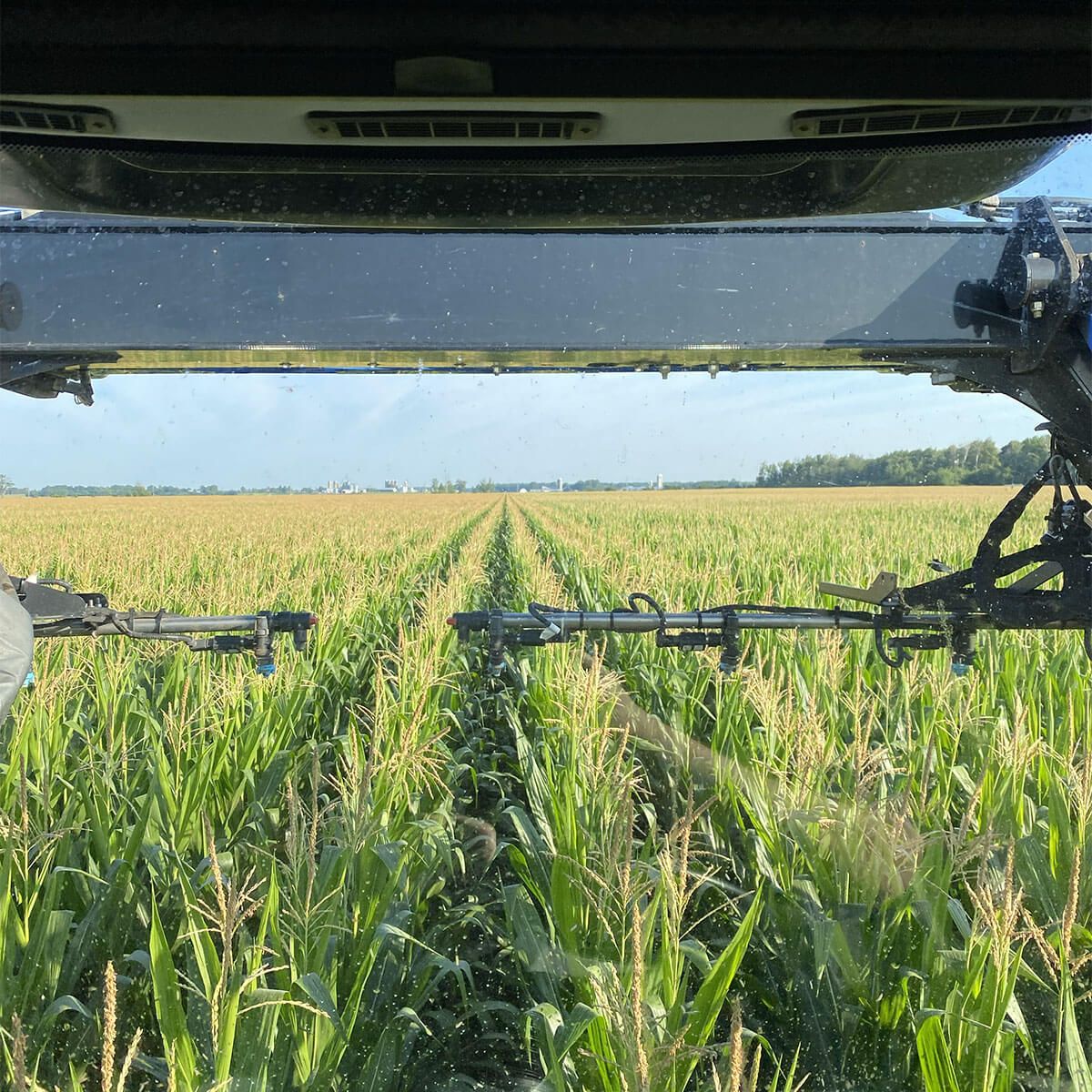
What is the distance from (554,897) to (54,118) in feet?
5.65

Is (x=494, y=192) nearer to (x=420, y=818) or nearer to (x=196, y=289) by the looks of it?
(x=196, y=289)

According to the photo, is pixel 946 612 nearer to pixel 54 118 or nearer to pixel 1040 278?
pixel 1040 278

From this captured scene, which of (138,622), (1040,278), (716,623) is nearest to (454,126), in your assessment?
(1040,278)

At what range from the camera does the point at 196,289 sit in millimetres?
1758

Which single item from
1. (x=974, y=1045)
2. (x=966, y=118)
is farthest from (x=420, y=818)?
(x=966, y=118)

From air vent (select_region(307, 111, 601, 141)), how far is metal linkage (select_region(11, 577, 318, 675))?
1.52m

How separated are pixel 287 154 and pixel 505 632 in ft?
4.51

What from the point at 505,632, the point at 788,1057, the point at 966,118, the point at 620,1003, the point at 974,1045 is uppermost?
the point at 966,118

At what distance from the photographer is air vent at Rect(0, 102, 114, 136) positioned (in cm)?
96

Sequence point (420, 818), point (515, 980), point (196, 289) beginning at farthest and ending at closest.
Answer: point (420, 818)
point (515, 980)
point (196, 289)

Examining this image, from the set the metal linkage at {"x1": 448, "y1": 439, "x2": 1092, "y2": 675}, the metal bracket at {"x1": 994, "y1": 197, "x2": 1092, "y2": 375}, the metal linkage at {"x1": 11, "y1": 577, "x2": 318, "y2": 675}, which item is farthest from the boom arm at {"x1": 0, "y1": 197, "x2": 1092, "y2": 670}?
the metal linkage at {"x1": 11, "y1": 577, "x2": 318, "y2": 675}

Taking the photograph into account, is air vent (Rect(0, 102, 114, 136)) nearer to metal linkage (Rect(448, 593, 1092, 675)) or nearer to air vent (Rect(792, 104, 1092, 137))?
air vent (Rect(792, 104, 1092, 137))

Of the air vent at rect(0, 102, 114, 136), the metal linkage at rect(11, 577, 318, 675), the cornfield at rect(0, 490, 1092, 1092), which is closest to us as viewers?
the air vent at rect(0, 102, 114, 136)

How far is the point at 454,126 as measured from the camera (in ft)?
3.40
